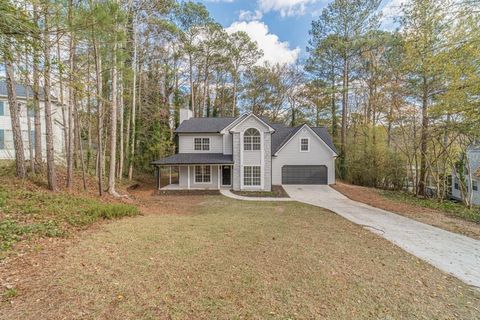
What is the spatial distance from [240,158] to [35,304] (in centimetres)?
1363

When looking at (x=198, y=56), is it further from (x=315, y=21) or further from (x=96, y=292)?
(x=96, y=292)

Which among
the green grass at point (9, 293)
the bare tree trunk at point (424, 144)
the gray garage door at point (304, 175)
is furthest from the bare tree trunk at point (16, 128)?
the bare tree trunk at point (424, 144)

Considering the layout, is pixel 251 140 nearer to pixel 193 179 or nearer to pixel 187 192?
pixel 193 179

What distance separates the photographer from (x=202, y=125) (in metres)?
18.3

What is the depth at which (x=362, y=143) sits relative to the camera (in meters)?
20.7

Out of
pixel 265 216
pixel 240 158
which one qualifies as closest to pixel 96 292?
pixel 265 216

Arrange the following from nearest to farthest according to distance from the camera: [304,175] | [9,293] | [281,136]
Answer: [9,293] < [304,175] < [281,136]

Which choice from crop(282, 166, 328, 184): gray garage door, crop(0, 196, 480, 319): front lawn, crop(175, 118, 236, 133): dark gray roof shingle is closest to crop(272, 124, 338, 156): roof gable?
crop(282, 166, 328, 184): gray garage door

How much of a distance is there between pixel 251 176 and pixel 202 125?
247 inches

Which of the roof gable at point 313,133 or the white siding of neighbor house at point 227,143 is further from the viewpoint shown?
the roof gable at point 313,133

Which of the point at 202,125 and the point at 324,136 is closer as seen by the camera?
the point at 202,125

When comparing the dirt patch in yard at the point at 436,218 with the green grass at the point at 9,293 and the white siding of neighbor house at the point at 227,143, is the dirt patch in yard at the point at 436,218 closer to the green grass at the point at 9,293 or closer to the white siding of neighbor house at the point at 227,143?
the white siding of neighbor house at the point at 227,143

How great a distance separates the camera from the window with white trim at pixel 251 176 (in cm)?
1606

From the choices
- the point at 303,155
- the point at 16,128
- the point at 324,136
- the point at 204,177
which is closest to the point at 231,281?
the point at 16,128
